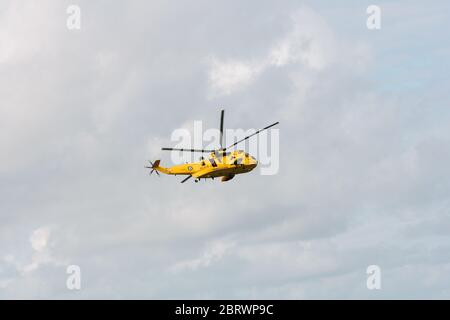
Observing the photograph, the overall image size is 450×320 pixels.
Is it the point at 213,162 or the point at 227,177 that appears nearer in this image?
the point at 213,162

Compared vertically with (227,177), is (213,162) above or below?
above

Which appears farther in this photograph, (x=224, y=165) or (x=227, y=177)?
(x=227, y=177)

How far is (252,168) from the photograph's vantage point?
107 meters

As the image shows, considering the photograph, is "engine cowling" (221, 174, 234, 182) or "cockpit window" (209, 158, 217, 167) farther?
"engine cowling" (221, 174, 234, 182)

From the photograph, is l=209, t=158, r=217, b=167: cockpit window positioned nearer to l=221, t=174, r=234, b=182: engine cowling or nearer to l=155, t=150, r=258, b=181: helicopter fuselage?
l=155, t=150, r=258, b=181: helicopter fuselage

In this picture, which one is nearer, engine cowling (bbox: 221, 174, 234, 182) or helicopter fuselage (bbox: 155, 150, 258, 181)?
helicopter fuselage (bbox: 155, 150, 258, 181)

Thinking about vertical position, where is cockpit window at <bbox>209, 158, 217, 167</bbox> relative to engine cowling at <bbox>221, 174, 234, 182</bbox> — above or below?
above

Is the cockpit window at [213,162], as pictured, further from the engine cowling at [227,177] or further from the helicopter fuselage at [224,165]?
the engine cowling at [227,177]

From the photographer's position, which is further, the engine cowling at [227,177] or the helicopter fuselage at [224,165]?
the engine cowling at [227,177]

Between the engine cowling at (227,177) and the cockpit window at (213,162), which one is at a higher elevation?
the cockpit window at (213,162)
